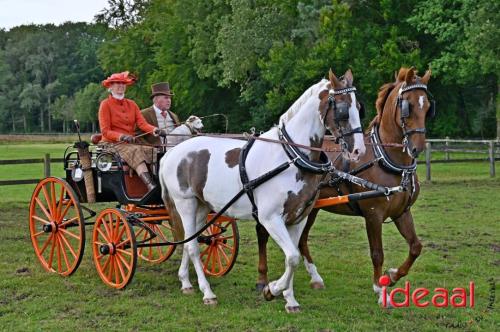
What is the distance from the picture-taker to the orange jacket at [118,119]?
7.75 meters

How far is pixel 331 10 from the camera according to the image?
97.4 ft

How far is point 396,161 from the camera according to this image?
669cm

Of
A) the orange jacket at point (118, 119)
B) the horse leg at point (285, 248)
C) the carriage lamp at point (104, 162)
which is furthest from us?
the orange jacket at point (118, 119)

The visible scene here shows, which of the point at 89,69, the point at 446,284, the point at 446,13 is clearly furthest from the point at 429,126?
the point at 89,69

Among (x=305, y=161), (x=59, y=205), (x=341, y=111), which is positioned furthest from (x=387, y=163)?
(x=59, y=205)

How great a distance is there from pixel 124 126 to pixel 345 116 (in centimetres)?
328

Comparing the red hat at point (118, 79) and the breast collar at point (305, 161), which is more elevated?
the red hat at point (118, 79)

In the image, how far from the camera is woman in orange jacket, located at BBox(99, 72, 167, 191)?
7500 mm

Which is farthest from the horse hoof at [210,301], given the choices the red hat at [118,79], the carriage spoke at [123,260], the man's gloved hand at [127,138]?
the red hat at [118,79]

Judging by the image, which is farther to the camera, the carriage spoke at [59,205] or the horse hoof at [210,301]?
the carriage spoke at [59,205]

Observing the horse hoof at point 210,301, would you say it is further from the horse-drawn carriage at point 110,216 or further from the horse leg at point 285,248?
the horse-drawn carriage at point 110,216

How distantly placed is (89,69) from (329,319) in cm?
8399

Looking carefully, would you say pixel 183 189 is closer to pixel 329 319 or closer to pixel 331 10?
pixel 329 319

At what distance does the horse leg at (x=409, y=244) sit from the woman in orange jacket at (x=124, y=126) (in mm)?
2824
